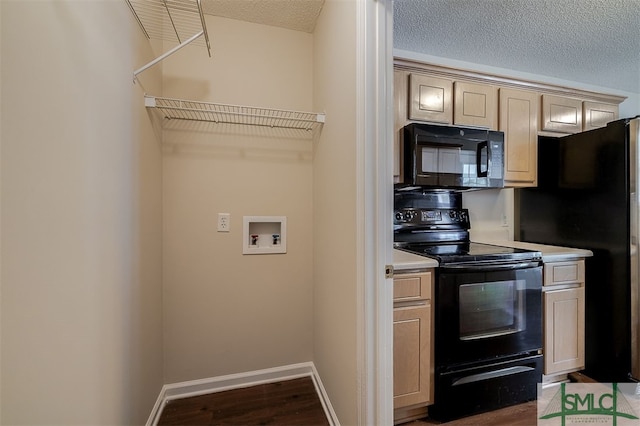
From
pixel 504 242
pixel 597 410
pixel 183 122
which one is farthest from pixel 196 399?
pixel 504 242

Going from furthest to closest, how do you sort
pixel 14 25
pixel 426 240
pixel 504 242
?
pixel 504 242
pixel 426 240
pixel 14 25

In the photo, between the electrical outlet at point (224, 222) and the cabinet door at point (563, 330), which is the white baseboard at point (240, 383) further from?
the cabinet door at point (563, 330)

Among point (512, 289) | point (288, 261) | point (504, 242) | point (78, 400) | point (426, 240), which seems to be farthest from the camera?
point (504, 242)

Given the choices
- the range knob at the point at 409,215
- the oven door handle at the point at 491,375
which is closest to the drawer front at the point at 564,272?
the oven door handle at the point at 491,375

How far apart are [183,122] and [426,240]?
192 cm

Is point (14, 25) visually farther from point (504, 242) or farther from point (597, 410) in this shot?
point (597, 410)

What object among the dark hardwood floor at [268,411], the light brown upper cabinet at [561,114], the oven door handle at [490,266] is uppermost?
the light brown upper cabinet at [561,114]

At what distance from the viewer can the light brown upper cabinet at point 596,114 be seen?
2158 millimetres

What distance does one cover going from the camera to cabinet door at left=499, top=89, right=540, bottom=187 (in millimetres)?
1969

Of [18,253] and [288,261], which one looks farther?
[288,261]

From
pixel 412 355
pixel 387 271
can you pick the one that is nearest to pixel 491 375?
pixel 412 355

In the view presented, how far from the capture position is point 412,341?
141 cm

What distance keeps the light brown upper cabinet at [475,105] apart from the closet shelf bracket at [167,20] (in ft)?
5.52

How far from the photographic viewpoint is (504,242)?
2.24 m
